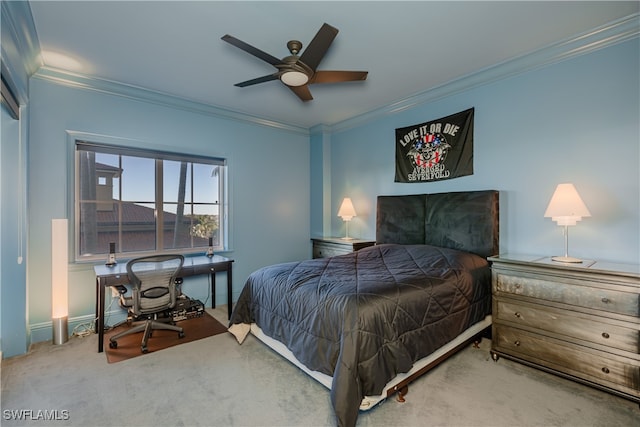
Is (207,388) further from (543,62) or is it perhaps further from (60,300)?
(543,62)

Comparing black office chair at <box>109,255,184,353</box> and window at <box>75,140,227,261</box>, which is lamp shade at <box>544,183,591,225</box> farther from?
window at <box>75,140,227,261</box>

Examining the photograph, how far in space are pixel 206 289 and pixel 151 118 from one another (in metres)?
2.31

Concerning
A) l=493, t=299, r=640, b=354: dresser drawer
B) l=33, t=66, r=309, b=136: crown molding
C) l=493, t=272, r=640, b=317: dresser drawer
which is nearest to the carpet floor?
l=493, t=299, r=640, b=354: dresser drawer

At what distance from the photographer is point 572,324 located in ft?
6.98

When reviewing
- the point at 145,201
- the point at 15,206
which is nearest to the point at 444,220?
the point at 145,201

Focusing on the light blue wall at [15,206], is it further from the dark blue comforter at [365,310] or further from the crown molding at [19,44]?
the dark blue comforter at [365,310]

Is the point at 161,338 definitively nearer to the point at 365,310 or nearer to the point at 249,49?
the point at 365,310

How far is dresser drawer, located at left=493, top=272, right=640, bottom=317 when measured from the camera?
1924mm

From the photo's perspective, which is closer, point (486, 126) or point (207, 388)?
point (207, 388)

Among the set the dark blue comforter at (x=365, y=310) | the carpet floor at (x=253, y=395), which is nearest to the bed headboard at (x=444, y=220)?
the dark blue comforter at (x=365, y=310)

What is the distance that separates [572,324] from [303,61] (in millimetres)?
2814

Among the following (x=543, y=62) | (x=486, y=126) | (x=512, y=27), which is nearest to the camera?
(x=512, y=27)

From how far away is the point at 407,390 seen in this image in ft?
6.55

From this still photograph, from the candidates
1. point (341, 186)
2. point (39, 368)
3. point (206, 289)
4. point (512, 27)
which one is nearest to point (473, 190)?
point (512, 27)
